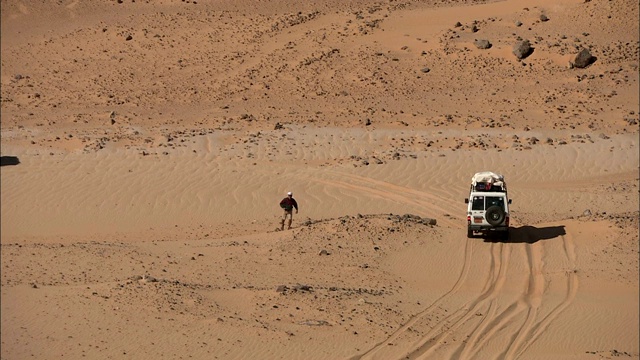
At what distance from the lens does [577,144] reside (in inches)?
1289

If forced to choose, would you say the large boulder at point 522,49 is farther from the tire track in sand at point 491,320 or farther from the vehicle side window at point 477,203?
the tire track in sand at point 491,320

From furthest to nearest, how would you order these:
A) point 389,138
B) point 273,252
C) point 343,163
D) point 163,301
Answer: point 389,138 → point 343,163 → point 273,252 → point 163,301

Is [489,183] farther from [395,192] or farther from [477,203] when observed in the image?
[395,192]

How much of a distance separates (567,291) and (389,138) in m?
13.7

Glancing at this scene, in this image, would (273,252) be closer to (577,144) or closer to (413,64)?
(577,144)

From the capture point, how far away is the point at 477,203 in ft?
74.5

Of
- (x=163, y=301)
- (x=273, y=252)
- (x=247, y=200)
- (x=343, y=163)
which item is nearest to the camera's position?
(x=163, y=301)

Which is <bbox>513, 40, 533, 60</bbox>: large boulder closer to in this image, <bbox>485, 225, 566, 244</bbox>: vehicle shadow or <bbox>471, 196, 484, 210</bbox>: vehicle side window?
<bbox>485, 225, 566, 244</bbox>: vehicle shadow

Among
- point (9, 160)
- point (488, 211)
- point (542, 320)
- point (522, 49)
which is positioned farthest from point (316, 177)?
point (542, 320)

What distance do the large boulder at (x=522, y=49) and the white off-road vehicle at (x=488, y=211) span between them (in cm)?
1536

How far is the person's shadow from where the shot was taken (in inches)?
1218

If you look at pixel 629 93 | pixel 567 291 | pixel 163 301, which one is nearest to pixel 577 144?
pixel 629 93

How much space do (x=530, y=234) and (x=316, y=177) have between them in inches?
312

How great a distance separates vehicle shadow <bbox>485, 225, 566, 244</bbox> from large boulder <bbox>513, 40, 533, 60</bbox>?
48.0ft
